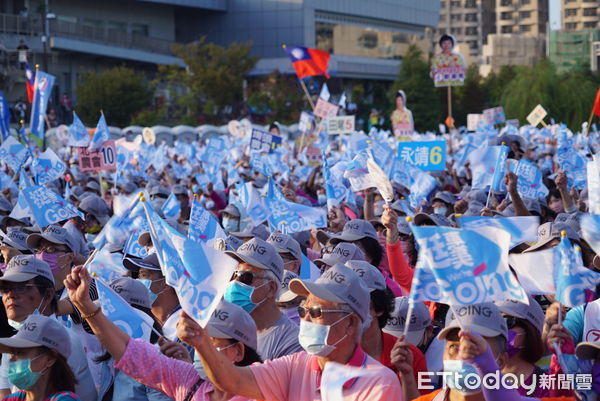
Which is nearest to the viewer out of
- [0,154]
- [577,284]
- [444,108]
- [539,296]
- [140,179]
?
[577,284]

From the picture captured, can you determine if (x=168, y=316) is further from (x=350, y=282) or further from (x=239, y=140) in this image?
(x=239, y=140)

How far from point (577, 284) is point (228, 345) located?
1.55m

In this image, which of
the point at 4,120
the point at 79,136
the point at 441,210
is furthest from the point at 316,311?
the point at 4,120

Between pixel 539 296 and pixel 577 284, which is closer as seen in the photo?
pixel 577 284

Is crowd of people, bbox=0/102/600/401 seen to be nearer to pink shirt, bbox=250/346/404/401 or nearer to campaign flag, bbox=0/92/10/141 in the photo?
pink shirt, bbox=250/346/404/401

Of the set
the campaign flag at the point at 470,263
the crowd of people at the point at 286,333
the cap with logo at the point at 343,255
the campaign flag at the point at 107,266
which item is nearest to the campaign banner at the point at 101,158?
the crowd of people at the point at 286,333

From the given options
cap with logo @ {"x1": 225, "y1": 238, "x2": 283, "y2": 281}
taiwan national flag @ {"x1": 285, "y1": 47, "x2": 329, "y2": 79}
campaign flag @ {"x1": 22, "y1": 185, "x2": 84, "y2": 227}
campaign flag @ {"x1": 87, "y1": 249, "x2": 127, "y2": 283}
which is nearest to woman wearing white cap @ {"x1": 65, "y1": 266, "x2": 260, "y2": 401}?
cap with logo @ {"x1": 225, "y1": 238, "x2": 283, "y2": 281}

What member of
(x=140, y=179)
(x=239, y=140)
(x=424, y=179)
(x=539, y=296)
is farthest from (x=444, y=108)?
(x=539, y=296)

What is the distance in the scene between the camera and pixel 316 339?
162 inches

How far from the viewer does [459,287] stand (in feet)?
13.2

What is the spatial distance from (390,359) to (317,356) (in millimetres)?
845

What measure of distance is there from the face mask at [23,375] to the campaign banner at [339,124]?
55.6 ft

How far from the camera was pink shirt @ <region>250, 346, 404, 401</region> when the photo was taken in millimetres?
4098

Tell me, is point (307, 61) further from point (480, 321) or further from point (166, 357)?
point (480, 321)
